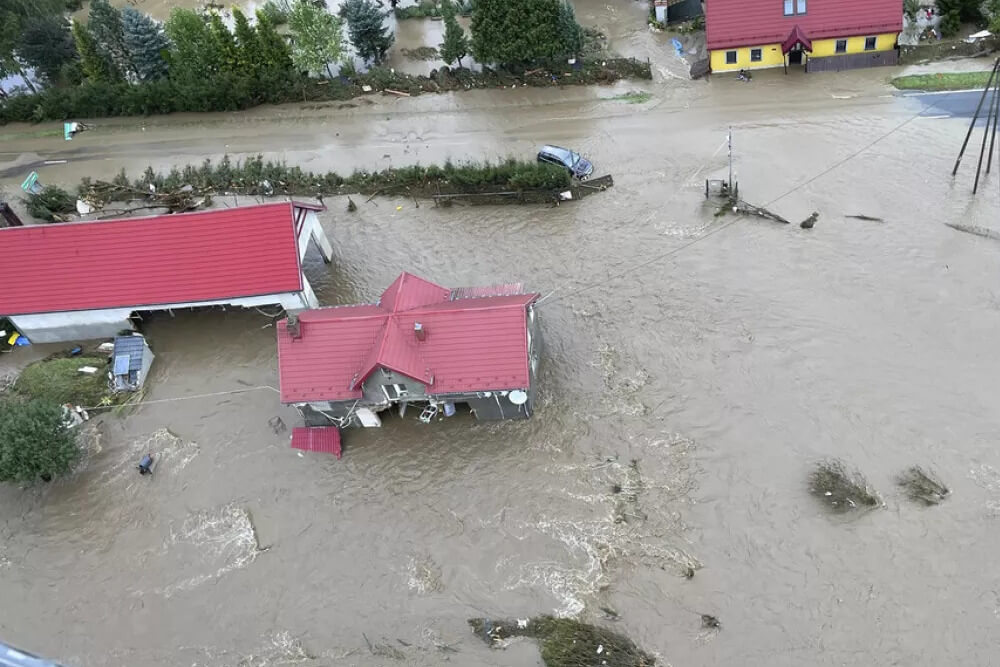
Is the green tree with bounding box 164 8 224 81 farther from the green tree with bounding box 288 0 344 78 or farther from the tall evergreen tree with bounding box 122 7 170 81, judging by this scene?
the green tree with bounding box 288 0 344 78

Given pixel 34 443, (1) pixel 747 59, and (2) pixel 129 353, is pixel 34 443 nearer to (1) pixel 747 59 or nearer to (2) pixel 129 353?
(2) pixel 129 353

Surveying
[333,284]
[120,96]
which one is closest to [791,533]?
[333,284]

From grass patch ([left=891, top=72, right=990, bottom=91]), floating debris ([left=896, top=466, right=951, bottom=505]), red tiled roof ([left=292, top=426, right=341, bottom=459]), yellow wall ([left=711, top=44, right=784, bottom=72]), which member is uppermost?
yellow wall ([left=711, top=44, right=784, bottom=72])

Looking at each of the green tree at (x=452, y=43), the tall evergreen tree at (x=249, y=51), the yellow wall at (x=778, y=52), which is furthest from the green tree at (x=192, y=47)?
the yellow wall at (x=778, y=52)

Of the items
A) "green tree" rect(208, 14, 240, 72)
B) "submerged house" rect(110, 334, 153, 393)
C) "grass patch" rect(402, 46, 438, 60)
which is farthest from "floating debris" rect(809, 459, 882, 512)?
"green tree" rect(208, 14, 240, 72)

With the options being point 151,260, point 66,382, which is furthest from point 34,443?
point 151,260

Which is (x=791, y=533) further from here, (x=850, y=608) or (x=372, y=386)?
(x=372, y=386)

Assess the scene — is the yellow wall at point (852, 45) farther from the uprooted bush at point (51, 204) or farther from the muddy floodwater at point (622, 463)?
the uprooted bush at point (51, 204)
